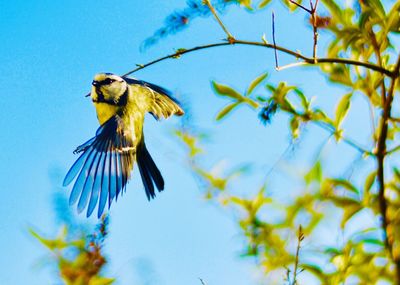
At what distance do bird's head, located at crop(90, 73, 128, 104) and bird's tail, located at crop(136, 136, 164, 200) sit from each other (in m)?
0.11

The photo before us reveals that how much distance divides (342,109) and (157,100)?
39 centimetres

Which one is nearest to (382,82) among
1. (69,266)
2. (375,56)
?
(375,56)

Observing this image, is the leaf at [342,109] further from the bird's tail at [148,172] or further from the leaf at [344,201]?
the bird's tail at [148,172]

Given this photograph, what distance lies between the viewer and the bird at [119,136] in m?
0.88

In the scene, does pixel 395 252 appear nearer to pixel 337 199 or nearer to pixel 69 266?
pixel 337 199

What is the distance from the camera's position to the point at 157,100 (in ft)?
3.40

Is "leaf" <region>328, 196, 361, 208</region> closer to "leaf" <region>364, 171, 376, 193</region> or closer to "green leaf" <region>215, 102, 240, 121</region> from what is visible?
"leaf" <region>364, 171, 376, 193</region>

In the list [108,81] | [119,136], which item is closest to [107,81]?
[108,81]

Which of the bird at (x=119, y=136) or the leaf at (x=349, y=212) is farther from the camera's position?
the bird at (x=119, y=136)

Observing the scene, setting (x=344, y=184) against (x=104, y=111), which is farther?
(x=104, y=111)

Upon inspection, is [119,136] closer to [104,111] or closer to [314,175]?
[104,111]

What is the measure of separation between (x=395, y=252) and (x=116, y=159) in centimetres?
56

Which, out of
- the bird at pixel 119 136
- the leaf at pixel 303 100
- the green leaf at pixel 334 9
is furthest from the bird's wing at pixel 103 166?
the green leaf at pixel 334 9

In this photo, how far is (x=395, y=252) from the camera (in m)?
0.52
